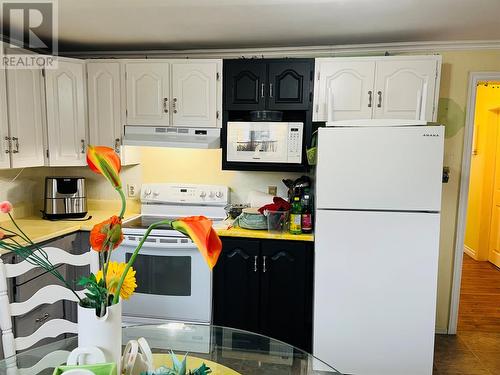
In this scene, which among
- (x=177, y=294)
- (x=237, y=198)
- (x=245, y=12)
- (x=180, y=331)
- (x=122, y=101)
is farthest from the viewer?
(x=237, y=198)

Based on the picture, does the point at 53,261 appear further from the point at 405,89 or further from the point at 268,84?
the point at 405,89

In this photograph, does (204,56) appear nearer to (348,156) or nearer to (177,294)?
(348,156)

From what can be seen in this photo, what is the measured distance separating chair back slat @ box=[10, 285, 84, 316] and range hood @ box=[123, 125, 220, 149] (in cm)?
146

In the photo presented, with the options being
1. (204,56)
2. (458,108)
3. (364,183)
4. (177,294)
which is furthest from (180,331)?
(458,108)

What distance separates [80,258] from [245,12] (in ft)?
5.43

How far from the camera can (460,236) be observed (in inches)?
118

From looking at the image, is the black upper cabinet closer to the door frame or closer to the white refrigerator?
the white refrigerator

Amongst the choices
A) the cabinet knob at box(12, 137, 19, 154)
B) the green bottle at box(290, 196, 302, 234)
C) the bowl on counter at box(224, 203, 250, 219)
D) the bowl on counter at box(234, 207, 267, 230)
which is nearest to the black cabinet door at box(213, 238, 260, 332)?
the bowl on counter at box(234, 207, 267, 230)

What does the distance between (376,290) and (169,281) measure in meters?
1.44

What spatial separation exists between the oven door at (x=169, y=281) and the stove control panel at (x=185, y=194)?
57 cm

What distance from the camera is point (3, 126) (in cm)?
250

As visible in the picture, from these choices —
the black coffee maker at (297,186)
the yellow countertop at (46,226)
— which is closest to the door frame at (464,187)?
the black coffee maker at (297,186)

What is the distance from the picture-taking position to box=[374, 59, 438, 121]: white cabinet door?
2660 millimetres

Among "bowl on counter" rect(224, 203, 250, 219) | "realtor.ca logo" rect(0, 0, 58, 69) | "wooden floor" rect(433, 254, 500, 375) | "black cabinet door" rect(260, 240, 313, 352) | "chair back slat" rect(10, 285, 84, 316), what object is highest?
"realtor.ca logo" rect(0, 0, 58, 69)
